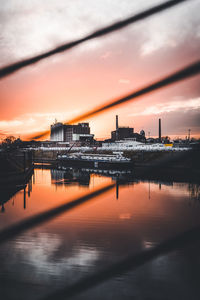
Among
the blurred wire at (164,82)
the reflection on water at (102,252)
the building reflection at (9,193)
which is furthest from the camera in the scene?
the building reflection at (9,193)

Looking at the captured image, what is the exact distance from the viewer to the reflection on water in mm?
6523

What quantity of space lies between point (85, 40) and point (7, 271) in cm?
859

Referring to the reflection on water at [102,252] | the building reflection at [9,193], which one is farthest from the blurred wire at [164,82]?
the building reflection at [9,193]

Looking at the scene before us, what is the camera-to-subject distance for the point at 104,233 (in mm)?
11367

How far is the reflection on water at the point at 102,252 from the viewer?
6.52 meters

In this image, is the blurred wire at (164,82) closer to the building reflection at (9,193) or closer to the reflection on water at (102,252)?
the reflection on water at (102,252)

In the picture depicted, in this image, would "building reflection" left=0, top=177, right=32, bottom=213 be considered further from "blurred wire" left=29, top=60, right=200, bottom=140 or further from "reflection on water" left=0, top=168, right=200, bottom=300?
"blurred wire" left=29, top=60, right=200, bottom=140

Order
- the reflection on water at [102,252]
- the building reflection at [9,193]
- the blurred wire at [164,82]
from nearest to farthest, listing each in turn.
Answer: the blurred wire at [164,82] → the reflection on water at [102,252] → the building reflection at [9,193]

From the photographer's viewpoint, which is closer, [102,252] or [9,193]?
[102,252]

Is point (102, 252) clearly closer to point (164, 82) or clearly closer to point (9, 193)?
point (164, 82)

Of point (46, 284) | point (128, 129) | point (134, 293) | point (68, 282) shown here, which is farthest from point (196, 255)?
point (128, 129)

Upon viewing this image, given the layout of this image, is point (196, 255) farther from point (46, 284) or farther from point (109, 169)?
point (109, 169)

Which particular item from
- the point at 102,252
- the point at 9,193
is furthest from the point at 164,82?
the point at 9,193

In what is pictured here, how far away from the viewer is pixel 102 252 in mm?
9180
